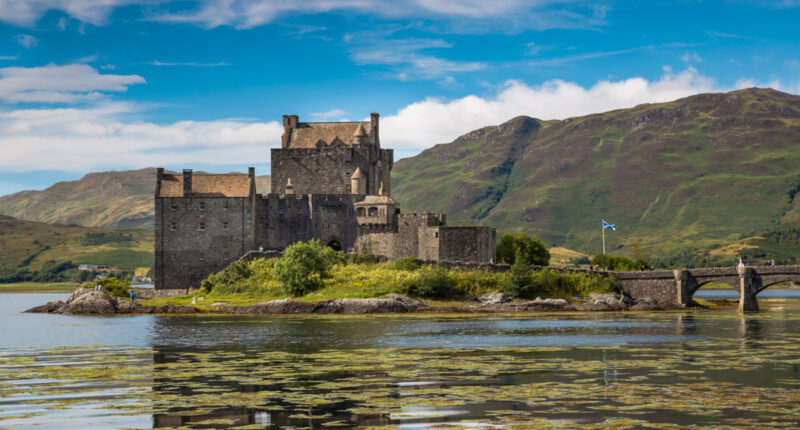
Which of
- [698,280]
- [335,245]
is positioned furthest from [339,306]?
[698,280]

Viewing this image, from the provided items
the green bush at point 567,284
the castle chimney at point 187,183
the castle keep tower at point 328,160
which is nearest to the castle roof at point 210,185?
the castle chimney at point 187,183

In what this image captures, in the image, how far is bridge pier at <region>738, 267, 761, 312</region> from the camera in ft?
285

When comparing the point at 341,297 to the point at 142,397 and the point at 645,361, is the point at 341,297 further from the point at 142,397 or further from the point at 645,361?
the point at 142,397

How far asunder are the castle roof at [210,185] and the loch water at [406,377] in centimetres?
3848

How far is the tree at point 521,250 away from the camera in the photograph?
342 ft

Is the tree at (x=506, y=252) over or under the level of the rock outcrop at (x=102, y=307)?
over

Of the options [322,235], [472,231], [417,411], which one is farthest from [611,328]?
[322,235]

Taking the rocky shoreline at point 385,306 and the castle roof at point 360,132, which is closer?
the rocky shoreline at point 385,306

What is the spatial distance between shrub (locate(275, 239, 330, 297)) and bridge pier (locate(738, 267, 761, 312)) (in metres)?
42.6

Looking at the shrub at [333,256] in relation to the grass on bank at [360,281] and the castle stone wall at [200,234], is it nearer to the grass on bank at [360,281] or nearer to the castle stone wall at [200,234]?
the grass on bank at [360,281]

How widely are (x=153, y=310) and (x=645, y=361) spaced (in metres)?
→ 59.8

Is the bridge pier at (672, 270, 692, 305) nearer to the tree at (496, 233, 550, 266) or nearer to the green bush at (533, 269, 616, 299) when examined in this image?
the green bush at (533, 269, 616, 299)

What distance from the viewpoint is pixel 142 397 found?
90.7 feet

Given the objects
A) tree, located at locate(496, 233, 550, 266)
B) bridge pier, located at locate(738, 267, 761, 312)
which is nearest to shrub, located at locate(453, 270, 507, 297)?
tree, located at locate(496, 233, 550, 266)
